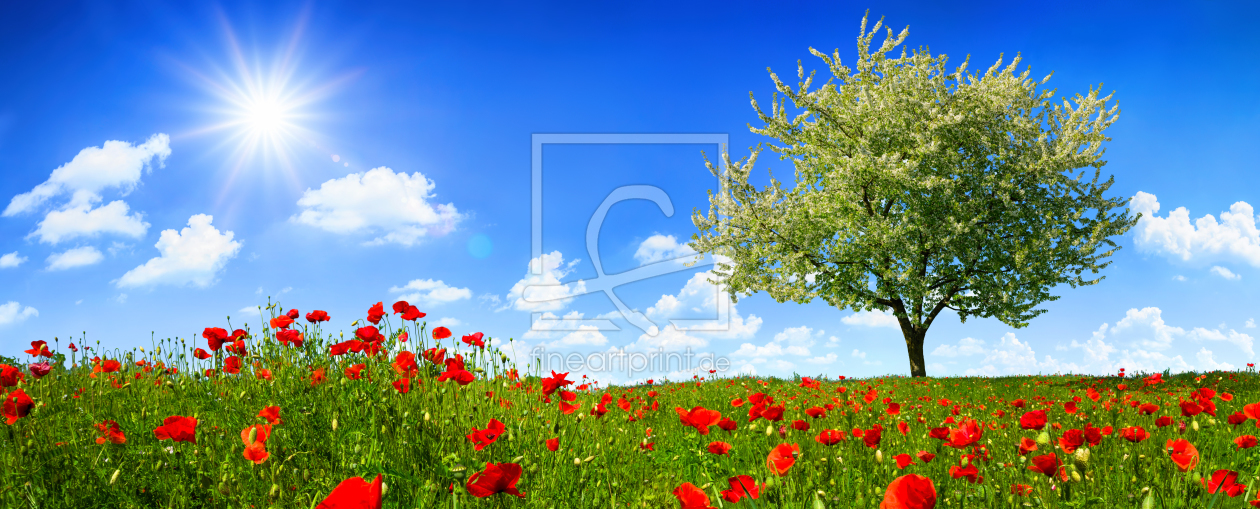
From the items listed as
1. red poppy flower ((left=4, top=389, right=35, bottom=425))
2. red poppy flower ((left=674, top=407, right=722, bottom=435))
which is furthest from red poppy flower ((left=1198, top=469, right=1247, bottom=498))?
red poppy flower ((left=4, top=389, right=35, bottom=425))

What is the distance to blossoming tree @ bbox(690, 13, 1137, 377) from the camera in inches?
591

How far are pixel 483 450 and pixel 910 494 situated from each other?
250 centimetres

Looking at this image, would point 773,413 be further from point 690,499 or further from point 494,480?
point 494,480

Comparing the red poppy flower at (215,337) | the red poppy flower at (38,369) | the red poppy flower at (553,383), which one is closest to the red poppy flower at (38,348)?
the red poppy flower at (38,369)

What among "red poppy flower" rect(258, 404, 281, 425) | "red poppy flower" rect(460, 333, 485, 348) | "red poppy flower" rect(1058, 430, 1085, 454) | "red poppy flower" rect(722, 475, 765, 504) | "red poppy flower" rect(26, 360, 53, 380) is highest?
"red poppy flower" rect(460, 333, 485, 348)

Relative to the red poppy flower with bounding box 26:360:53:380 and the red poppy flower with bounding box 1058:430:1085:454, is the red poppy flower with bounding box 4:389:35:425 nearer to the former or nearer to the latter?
the red poppy flower with bounding box 26:360:53:380

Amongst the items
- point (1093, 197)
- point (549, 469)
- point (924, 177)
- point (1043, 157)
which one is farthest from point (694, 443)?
point (1093, 197)

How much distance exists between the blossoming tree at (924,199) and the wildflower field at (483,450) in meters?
9.88

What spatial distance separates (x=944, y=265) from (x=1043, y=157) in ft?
11.3

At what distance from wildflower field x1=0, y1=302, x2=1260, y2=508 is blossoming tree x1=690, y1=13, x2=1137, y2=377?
9.88 meters

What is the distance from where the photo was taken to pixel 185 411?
5.01 meters

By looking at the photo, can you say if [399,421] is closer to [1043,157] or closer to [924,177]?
[924,177]

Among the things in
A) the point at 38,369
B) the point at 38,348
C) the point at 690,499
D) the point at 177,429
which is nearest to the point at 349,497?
the point at 690,499

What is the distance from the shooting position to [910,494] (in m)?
1.59
